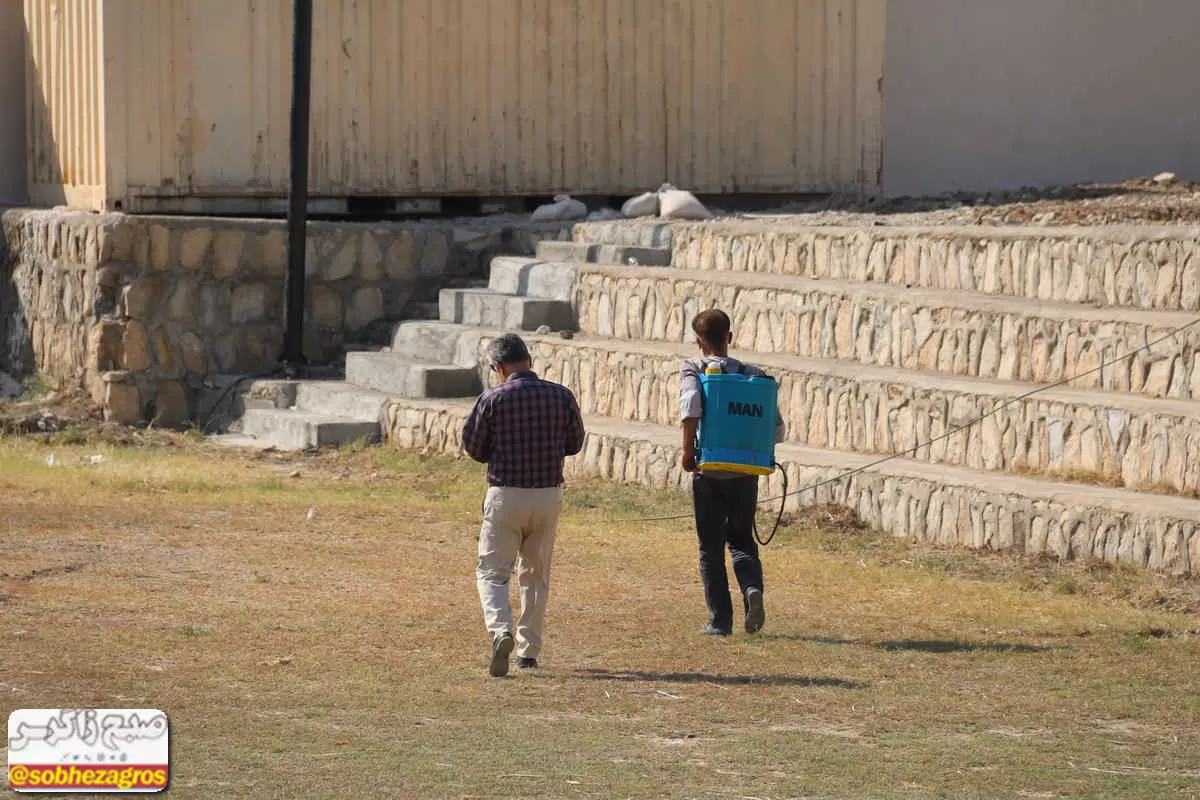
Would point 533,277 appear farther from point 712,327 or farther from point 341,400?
point 712,327

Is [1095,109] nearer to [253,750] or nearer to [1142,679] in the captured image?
[1142,679]

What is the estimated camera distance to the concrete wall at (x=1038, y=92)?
17.1 m

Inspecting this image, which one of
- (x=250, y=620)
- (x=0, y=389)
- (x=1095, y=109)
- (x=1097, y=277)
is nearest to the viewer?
(x=250, y=620)

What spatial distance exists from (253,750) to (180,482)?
261 inches

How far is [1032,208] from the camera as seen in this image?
46.4 ft

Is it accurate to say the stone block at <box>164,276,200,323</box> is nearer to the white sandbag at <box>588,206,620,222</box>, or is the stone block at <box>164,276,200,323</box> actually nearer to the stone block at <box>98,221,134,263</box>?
the stone block at <box>98,221,134,263</box>

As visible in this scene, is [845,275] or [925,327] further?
[845,275]

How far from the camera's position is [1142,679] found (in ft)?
23.8

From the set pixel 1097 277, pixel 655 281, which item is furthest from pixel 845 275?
pixel 1097 277

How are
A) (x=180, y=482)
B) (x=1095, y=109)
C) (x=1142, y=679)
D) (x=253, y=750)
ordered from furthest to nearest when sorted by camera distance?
1. (x=1095, y=109)
2. (x=180, y=482)
3. (x=1142, y=679)
4. (x=253, y=750)

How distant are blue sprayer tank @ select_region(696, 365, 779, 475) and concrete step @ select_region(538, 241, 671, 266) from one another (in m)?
6.72

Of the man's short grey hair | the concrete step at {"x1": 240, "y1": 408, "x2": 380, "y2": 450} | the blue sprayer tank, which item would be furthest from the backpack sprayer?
the concrete step at {"x1": 240, "y1": 408, "x2": 380, "y2": 450}

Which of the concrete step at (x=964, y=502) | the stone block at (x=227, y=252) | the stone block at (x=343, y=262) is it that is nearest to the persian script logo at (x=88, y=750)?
the concrete step at (x=964, y=502)

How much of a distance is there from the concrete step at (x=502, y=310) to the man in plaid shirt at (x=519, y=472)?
22.6 feet
